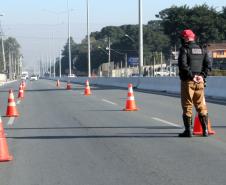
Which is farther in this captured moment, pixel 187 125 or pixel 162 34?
pixel 162 34

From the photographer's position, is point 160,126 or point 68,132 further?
point 160,126

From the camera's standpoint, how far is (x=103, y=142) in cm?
1211

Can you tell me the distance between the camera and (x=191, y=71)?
12.1 metres

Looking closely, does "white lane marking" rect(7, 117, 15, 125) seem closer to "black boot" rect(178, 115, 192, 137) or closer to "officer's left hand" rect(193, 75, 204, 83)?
"black boot" rect(178, 115, 192, 137)

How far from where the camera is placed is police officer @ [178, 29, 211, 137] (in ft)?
39.4

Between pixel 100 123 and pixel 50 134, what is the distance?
2.64m

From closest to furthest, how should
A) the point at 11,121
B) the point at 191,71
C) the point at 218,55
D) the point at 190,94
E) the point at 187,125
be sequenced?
1. the point at 191,71
2. the point at 190,94
3. the point at 187,125
4. the point at 11,121
5. the point at 218,55

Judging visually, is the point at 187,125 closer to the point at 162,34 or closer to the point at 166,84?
the point at 166,84

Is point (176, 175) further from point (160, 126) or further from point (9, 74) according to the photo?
point (9, 74)

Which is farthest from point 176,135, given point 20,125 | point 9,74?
point 9,74

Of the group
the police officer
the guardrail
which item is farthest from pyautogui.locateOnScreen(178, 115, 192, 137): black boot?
the guardrail

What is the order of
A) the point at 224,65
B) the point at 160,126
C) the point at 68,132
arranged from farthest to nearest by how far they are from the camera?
the point at 224,65, the point at 160,126, the point at 68,132

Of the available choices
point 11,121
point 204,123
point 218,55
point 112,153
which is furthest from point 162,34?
point 112,153

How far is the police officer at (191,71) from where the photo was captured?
12.0m
